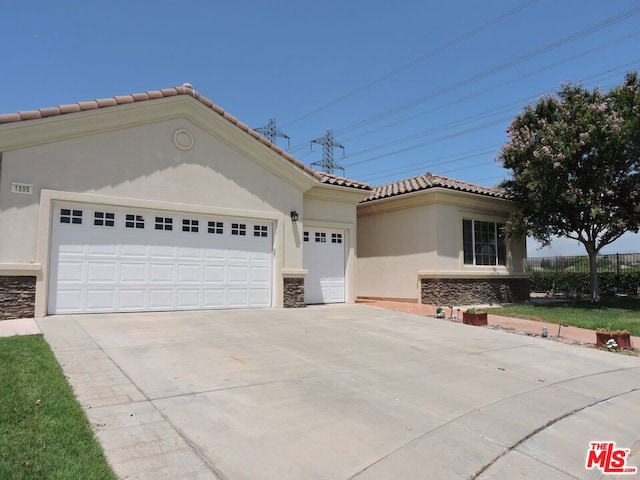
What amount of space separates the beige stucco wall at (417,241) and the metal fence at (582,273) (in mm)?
4195

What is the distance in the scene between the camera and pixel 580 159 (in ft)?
51.4

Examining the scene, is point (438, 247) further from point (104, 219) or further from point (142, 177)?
point (104, 219)

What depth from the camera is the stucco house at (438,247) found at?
16.8m

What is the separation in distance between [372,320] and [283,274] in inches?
123

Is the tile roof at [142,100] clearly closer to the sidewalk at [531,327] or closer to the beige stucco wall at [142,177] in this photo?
the beige stucco wall at [142,177]

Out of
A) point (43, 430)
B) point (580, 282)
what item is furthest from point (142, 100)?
point (580, 282)

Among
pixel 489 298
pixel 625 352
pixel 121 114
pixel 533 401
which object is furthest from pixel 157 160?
pixel 489 298

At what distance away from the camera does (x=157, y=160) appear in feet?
38.9

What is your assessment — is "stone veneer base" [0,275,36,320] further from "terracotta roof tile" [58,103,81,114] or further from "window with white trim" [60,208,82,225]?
"terracotta roof tile" [58,103,81,114]

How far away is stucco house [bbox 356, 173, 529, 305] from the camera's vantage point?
16.8 metres

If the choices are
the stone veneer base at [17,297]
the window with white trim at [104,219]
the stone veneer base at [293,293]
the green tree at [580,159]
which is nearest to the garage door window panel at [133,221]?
the window with white trim at [104,219]

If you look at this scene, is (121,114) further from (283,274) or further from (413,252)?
(413,252)

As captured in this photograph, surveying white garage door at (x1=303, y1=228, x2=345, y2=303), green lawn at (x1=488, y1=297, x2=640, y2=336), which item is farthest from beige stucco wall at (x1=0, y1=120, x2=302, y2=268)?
green lawn at (x1=488, y1=297, x2=640, y2=336)

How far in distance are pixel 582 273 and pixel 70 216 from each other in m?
22.4
